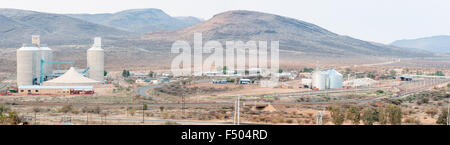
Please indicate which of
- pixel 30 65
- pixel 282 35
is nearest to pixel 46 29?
pixel 282 35

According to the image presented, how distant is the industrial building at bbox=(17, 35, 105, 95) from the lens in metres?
39.6

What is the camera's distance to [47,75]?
162ft

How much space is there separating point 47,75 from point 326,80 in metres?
29.0

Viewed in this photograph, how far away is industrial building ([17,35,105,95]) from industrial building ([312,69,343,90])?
2181 cm

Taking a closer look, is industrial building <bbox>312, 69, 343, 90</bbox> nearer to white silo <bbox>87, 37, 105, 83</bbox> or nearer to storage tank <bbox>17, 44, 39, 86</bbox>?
white silo <bbox>87, 37, 105, 83</bbox>

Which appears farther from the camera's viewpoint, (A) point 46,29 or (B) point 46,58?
(A) point 46,29

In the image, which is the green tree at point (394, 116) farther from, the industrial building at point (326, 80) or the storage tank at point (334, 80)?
the storage tank at point (334, 80)

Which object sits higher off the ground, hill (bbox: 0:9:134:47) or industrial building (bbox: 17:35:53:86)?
hill (bbox: 0:9:134:47)

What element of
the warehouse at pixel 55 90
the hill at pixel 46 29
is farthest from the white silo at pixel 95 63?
the hill at pixel 46 29

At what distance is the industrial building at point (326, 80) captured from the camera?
47.8 m

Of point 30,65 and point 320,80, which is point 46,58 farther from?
point 320,80

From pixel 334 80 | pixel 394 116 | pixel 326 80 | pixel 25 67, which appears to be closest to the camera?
pixel 394 116

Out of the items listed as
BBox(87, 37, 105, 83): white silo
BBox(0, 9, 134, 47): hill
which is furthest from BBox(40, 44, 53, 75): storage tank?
BBox(0, 9, 134, 47): hill

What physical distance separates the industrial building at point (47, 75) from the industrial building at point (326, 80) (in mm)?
21815
